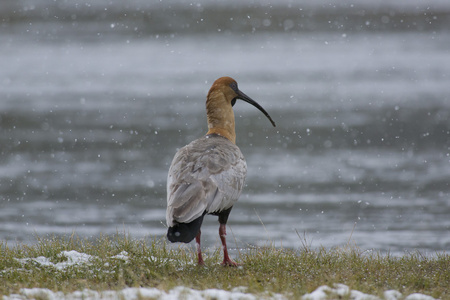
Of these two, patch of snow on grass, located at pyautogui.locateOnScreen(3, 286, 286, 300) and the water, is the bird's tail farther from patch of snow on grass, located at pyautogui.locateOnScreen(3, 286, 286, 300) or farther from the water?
the water

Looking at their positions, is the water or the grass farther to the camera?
the water

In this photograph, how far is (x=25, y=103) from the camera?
26.6 meters

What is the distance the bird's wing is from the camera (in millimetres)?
6828

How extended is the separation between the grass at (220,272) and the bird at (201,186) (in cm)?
37

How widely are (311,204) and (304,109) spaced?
10.1 meters

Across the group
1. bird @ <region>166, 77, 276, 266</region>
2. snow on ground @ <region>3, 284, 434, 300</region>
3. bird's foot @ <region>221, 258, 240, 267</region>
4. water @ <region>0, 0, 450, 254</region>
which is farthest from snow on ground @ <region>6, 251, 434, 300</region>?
water @ <region>0, 0, 450, 254</region>

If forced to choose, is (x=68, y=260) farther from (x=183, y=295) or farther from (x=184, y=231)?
(x=183, y=295)

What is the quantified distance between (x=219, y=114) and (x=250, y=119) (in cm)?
1633

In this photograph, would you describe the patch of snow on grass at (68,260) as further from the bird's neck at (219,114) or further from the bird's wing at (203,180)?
the bird's neck at (219,114)

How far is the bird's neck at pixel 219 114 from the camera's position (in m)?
8.74

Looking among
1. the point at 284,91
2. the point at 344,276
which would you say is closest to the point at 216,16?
the point at 284,91

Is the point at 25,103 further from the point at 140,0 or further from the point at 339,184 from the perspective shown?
the point at 140,0

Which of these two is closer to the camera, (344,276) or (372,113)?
(344,276)

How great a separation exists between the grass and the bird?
1.22 ft
